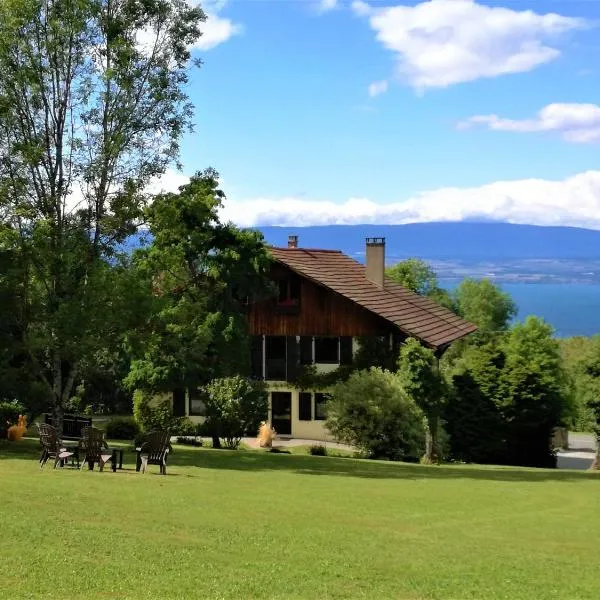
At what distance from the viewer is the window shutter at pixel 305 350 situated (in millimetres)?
42688

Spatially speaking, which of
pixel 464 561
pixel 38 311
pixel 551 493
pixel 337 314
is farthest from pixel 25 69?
pixel 337 314

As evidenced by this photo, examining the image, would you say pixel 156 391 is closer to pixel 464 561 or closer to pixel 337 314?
pixel 337 314

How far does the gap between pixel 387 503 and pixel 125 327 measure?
11.3 metres

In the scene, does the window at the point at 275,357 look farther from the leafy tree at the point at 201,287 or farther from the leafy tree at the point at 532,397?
the leafy tree at the point at 532,397

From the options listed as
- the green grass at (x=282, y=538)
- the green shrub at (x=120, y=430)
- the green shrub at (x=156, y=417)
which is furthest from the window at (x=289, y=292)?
the green grass at (x=282, y=538)

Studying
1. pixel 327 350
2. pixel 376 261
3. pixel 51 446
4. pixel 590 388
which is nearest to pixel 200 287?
pixel 327 350

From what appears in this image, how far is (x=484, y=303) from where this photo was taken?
104 meters

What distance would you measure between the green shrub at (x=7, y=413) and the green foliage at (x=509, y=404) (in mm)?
16947

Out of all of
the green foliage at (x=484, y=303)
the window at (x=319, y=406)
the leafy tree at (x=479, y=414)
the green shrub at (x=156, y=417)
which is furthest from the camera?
the green foliage at (x=484, y=303)

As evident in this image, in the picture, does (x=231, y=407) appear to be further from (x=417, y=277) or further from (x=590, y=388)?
(x=417, y=277)

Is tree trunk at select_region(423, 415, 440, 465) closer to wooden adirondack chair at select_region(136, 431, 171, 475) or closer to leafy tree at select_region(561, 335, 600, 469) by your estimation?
leafy tree at select_region(561, 335, 600, 469)

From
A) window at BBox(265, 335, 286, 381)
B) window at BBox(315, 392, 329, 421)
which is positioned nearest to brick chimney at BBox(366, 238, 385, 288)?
window at BBox(265, 335, 286, 381)

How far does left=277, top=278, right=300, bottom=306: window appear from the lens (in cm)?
4300

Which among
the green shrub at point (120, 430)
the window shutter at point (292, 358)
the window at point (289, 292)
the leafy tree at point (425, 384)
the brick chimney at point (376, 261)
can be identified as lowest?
the green shrub at point (120, 430)
